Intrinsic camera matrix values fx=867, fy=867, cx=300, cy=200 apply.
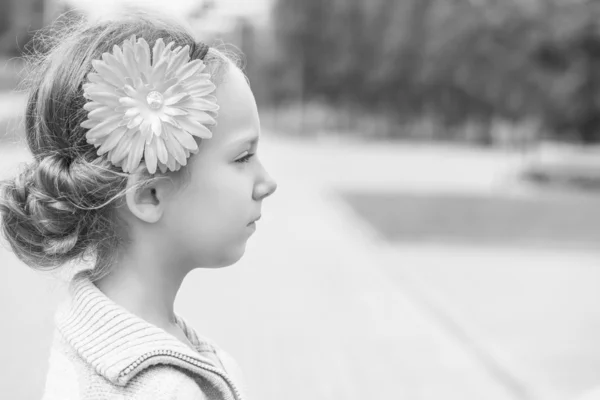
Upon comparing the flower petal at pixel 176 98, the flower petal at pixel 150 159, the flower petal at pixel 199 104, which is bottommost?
the flower petal at pixel 150 159

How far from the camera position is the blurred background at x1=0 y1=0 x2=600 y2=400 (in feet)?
16.6

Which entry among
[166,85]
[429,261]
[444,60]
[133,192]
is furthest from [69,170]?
[444,60]

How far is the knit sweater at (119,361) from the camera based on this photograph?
132 centimetres

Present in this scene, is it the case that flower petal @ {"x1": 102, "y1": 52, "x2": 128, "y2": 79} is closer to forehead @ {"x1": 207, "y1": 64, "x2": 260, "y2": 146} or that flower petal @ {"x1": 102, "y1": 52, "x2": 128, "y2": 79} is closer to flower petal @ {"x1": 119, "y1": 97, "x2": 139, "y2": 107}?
flower petal @ {"x1": 119, "y1": 97, "x2": 139, "y2": 107}

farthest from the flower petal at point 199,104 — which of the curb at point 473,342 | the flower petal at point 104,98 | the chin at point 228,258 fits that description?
the curb at point 473,342

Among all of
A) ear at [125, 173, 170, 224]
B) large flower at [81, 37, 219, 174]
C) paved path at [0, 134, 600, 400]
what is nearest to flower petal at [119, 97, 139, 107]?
large flower at [81, 37, 219, 174]

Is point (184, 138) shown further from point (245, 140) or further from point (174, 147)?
point (245, 140)

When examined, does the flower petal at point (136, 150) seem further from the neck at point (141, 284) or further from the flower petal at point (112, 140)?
the neck at point (141, 284)

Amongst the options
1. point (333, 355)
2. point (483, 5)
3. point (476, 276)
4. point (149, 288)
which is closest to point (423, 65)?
point (483, 5)

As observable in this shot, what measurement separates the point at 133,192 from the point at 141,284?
16 centimetres

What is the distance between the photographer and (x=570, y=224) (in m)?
13.6

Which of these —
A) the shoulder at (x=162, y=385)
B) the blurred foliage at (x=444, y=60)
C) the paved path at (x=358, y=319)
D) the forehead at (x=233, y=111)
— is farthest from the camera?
the blurred foliage at (x=444, y=60)

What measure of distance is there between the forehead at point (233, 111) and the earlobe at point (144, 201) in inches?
4.8

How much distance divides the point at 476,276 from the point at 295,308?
2.59 meters
